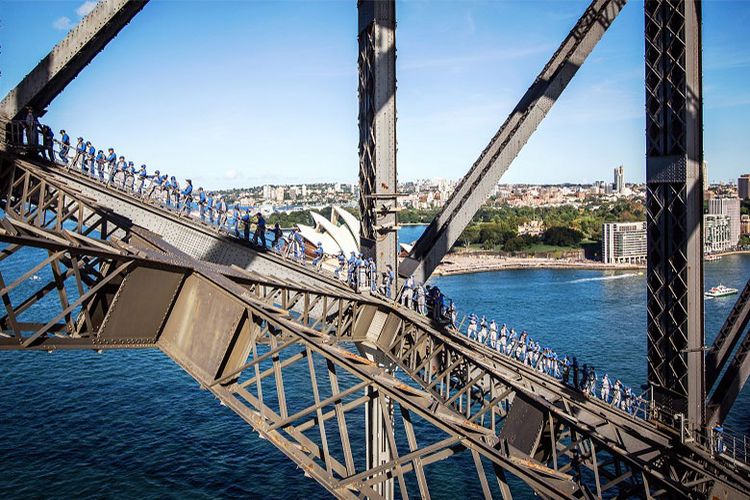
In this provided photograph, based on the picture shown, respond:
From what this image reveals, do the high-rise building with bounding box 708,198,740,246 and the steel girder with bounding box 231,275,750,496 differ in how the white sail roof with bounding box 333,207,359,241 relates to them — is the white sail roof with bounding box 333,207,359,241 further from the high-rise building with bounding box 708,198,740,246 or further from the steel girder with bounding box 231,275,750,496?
the high-rise building with bounding box 708,198,740,246

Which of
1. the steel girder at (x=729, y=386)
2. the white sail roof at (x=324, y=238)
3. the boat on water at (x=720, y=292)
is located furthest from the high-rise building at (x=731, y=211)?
the steel girder at (x=729, y=386)

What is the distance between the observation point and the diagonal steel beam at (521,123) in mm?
14805

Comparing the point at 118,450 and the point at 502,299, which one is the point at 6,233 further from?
the point at 502,299

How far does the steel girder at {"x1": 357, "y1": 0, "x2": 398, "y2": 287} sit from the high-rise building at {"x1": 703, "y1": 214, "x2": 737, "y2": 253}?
110m

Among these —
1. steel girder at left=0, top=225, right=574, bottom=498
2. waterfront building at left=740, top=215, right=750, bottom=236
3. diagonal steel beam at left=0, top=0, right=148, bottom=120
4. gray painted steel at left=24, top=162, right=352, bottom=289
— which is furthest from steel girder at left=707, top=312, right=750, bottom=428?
waterfront building at left=740, top=215, right=750, bottom=236

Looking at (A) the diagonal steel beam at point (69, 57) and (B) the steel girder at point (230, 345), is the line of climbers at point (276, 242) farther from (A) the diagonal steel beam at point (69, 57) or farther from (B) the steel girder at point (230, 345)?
(B) the steel girder at point (230, 345)

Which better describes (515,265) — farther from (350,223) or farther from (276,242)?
(276,242)

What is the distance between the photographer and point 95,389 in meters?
30.7

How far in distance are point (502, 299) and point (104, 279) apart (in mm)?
65790

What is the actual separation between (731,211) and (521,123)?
391ft

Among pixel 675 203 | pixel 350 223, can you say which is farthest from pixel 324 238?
pixel 675 203

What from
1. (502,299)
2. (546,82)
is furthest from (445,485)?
(502,299)

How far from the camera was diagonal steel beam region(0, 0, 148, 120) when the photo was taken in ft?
51.2

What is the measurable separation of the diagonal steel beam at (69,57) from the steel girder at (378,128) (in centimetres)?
570
